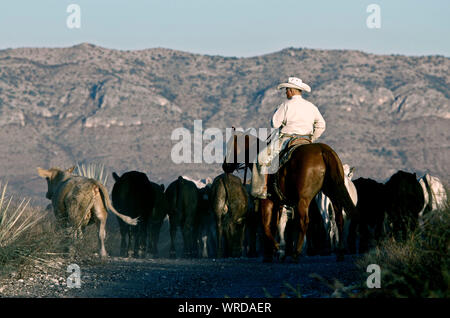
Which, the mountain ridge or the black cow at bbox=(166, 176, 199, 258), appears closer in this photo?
the black cow at bbox=(166, 176, 199, 258)

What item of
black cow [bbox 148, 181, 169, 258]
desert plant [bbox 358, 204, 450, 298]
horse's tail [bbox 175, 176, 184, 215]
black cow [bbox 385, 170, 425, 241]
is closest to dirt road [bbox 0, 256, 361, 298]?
desert plant [bbox 358, 204, 450, 298]

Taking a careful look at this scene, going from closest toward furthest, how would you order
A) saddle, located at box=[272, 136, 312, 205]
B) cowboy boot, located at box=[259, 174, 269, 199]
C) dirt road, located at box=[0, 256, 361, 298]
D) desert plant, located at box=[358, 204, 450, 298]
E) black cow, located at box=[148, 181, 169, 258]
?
1. desert plant, located at box=[358, 204, 450, 298]
2. dirt road, located at box=[0, 256, 361, 298]
3. saddle, located at box=[272, 136, 312, 205]
4. cowboy boot, located at box=[259, 174, 269, 199]
5. black cow, located at box=[148, 181, 169, 258]

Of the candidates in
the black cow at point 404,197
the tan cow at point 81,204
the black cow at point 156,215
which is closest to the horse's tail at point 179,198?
the black cow at point 156,215

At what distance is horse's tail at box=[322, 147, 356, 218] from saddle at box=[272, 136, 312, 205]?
0.48 meters

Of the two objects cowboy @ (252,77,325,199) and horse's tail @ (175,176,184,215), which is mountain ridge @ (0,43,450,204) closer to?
horse's tail @ (175,176,184,215)

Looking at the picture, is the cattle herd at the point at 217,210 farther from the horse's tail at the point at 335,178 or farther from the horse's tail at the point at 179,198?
the horse's tail at the point at 335,178

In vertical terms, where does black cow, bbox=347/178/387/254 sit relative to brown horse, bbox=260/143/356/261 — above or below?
below

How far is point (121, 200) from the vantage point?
18.8 meters

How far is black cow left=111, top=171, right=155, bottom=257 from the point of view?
18.8 m

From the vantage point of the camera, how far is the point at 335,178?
13.3 m

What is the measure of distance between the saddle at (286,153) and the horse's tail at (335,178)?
48 centimetres

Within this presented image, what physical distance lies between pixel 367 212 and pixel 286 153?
5708 mm

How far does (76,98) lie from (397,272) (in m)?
114
